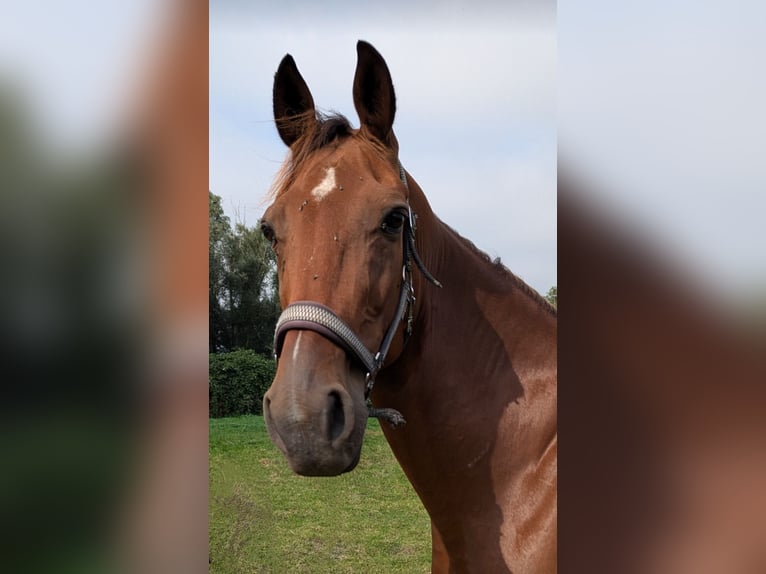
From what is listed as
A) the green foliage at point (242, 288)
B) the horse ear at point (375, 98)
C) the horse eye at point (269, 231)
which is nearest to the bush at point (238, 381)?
the green foliage at point (242, 288)

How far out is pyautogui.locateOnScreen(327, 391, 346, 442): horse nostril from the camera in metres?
1.38

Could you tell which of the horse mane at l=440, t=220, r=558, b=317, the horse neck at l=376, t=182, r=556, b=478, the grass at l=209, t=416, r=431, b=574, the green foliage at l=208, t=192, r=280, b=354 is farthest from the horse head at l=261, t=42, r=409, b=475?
the grass at l=209, t=416, r=431, b=574

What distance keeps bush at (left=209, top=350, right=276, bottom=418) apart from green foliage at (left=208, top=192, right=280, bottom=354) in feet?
0.17

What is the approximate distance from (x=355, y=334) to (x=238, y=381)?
3.38 ft

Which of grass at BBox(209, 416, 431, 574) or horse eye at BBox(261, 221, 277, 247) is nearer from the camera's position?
horse eye at BBox(261, 221, 277, 247)

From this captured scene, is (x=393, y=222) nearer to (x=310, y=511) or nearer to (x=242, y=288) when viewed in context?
(x=242, y=288)

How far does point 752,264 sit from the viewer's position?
3.11 ft

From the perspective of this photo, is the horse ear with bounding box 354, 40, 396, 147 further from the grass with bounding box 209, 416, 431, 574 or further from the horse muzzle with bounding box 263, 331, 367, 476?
the grass with bounding box 209, 416, 431, 574

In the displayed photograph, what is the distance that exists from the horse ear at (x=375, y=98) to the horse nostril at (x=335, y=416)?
2.87 ft

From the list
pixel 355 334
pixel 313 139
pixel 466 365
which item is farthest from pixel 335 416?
pixel 313 139

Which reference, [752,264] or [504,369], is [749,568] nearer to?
[752,264]

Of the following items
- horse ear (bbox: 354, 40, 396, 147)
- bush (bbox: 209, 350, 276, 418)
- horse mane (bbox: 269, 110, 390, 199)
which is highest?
A: horse ear (bbox: 354, 40, 396, 147)

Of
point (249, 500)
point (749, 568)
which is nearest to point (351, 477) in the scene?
point (249, 500)

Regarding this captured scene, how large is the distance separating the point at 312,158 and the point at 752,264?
1.23 meters
